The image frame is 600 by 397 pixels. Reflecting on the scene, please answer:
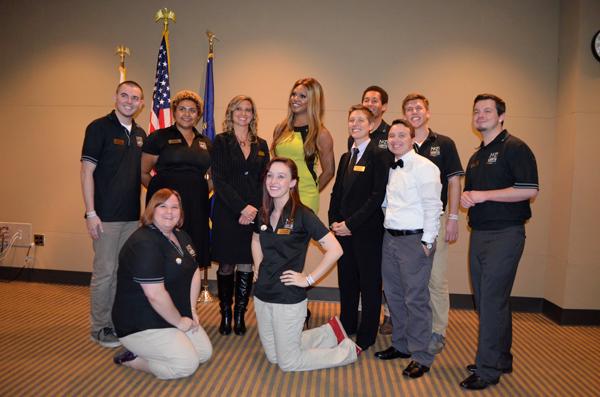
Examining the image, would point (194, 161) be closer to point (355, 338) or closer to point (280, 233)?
point (280, 233)

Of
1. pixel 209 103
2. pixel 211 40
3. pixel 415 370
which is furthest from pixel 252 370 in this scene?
pixel 211 40

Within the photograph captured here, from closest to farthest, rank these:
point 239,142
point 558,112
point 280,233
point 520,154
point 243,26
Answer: point 520,154, point 280,233, point 239,142, point 558,112, point 243,26

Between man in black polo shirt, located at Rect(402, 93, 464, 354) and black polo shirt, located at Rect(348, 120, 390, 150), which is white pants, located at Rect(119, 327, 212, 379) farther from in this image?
black polo shirt, located at Rect(348, 120, 390, 150)

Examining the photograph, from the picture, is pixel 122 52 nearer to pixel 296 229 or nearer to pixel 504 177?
pixel 296 229

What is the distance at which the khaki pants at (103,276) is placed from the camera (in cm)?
315

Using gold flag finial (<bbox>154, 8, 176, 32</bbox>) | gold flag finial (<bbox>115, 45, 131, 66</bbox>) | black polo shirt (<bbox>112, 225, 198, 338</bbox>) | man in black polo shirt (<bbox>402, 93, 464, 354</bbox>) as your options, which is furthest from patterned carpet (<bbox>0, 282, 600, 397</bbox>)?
gold flag finial (<bbox>154, 8, 176, 32</bbox>)

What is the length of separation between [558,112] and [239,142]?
3287mm

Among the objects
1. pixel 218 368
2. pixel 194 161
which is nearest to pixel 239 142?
pixel 194 161

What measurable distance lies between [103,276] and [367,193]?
202 cm

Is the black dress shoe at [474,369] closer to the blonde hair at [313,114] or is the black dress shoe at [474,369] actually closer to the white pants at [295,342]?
the white pants at [295,342]

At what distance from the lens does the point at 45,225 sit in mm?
4980

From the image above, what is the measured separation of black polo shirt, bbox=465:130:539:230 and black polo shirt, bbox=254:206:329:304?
100 centimetres

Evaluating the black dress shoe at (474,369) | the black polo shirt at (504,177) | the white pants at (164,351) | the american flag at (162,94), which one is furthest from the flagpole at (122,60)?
the black dress shoe at (474,369)

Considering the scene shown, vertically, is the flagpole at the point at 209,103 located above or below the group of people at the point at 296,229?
above
